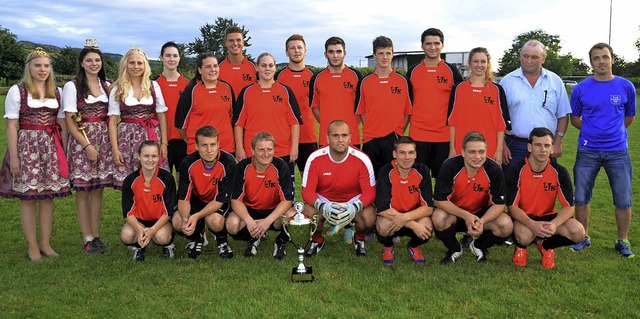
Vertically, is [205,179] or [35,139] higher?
[35,139]

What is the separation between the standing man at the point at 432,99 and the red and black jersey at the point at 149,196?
8.72 feet

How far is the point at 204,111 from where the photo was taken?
5.60 meters

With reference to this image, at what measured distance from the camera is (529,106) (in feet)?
17.5

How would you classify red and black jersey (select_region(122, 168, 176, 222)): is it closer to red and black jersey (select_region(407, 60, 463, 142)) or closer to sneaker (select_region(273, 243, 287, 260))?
sneaker (select_region(273, 243, 287, 260))

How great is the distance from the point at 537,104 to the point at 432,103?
3.45ft

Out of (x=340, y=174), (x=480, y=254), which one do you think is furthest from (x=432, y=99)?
(x=480, y=254)

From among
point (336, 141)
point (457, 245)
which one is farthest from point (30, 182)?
point (457, 245)

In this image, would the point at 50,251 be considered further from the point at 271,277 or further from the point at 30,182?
the point at 271,277

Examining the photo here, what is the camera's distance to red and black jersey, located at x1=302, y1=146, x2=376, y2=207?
17.1 feet

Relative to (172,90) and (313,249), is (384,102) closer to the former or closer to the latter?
(313,249)

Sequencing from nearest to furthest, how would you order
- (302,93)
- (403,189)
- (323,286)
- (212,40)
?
(323,286)
(403,189)
(302,93)
(212,40)

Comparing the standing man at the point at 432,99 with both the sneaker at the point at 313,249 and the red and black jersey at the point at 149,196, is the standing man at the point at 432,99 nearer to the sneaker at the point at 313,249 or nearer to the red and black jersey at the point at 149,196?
the sneaker at the point at 313,249

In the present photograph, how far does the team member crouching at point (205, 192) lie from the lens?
5.09 metres

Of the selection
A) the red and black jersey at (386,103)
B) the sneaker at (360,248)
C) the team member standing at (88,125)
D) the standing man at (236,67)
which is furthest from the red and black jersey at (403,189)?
the team member standing at (88,125)
